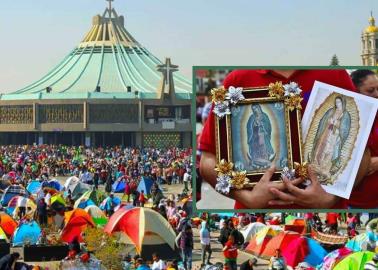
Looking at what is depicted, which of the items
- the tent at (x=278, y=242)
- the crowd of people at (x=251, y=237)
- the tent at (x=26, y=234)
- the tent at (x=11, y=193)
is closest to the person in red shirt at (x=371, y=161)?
the crowd of people at (x=251, y=237)

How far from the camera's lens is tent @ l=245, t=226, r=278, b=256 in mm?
14836

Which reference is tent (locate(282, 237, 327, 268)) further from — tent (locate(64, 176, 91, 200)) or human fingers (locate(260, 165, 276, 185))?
tent (locate(64, 176, 91, 200))

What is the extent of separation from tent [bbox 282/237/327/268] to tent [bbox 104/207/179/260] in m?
1.73

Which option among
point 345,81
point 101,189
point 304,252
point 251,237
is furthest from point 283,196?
point 101,189

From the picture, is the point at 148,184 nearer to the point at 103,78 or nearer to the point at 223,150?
the point at 223,150

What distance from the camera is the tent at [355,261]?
10664 mm

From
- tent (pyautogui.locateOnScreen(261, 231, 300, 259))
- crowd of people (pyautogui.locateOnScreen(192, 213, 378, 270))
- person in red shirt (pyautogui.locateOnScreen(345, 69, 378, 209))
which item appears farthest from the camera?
tent (pyautogui.locateOnScreen(261, 231, 300, 259))

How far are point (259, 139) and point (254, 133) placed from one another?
0.09 metres

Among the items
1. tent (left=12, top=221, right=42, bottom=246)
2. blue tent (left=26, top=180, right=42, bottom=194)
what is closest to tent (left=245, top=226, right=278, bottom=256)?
tent (left=12, top=221, right=42, bottom=246)

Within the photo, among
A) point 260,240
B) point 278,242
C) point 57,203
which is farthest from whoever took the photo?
point 57,203

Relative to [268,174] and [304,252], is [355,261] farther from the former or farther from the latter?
[304,252]

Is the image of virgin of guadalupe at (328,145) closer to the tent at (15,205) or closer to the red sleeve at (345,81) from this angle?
the red sleeve at (345,81)

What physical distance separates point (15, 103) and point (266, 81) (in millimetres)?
55812

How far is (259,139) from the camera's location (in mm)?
11406
